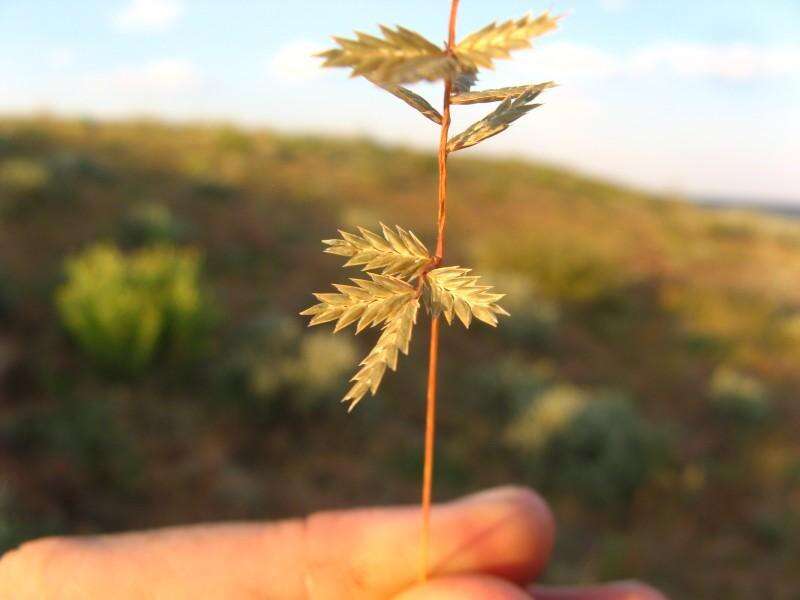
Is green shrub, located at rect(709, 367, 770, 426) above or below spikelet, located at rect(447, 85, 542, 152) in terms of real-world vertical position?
below

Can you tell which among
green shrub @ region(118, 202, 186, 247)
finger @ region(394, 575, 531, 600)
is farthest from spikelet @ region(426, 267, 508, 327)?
green shrub @ region(118, 202, 186, 247)

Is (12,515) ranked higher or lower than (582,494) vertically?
higher

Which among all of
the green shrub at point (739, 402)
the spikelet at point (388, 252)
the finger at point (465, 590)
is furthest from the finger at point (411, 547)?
the green shrub at point (739, 402)

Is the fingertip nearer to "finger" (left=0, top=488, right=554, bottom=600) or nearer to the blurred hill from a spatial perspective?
"finger" (left=0, top=488, right=554, bottom=600)

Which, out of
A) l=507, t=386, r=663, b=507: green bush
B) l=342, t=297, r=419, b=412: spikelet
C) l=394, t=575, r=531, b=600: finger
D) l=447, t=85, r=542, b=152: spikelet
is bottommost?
l=507, t=386, r=663, b=507: green bush

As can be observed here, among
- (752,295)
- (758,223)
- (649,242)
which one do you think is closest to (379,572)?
(752,295)

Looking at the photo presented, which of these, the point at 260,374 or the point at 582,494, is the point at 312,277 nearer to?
the point at 260,374
